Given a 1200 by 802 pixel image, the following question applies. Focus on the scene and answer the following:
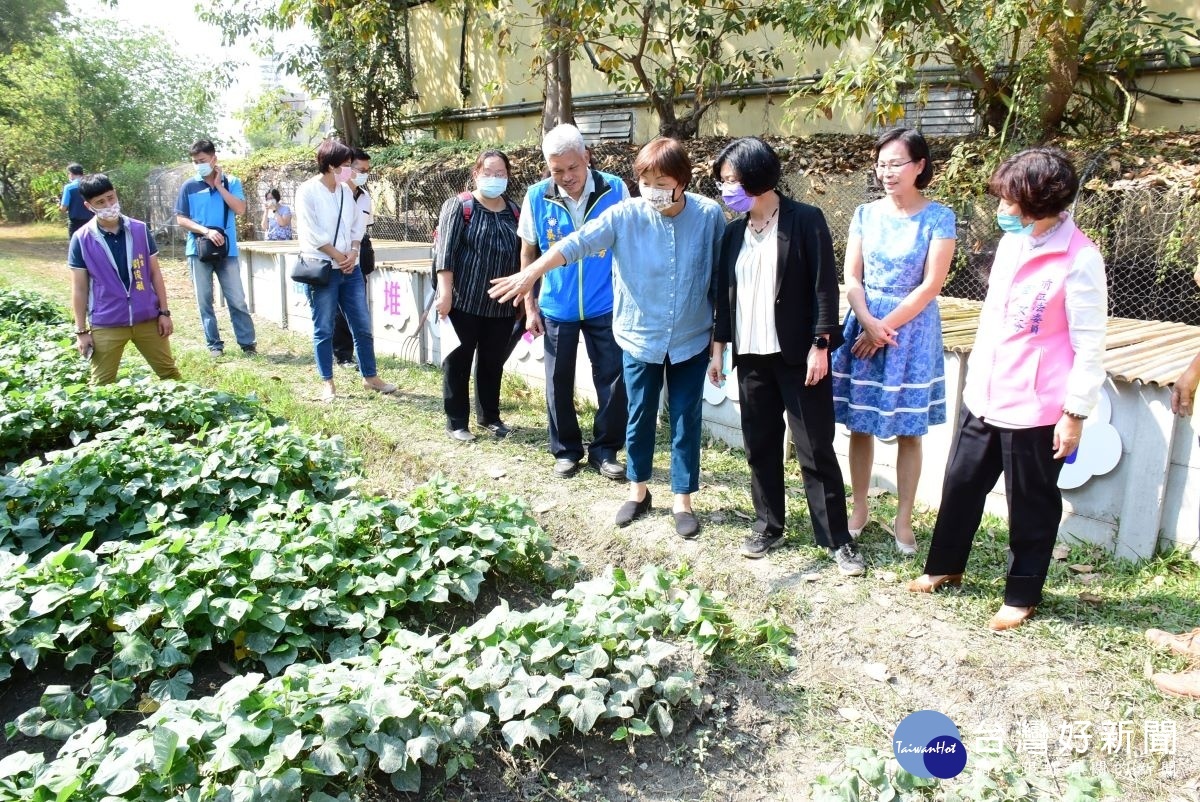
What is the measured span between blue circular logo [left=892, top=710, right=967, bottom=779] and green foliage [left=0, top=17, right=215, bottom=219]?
26.2m

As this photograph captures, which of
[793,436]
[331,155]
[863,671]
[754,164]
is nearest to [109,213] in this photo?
[331,155]

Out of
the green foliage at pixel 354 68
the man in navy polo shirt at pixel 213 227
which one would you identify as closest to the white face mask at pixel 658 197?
the man in navy polo shirt at pixel 213 227

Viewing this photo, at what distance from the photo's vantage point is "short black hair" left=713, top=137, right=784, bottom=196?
3.53m

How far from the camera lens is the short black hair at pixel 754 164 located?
11.6 feet

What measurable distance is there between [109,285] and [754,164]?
4.38m

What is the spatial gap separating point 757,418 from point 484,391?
7.88 feet

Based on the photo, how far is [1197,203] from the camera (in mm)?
5945

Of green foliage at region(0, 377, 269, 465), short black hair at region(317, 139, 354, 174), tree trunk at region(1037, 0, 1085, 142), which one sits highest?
tree trunk at region(1037, 0, 1085, 142)

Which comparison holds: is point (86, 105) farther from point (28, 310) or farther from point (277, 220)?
point (28, 310)

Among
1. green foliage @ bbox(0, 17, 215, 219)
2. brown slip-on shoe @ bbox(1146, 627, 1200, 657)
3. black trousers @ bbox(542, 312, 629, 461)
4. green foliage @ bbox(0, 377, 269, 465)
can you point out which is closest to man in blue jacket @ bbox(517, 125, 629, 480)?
black trousers @ bbox(542, 312, 629, 461)

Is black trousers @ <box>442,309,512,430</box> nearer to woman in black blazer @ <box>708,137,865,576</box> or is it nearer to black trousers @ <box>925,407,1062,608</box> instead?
woman in black blazer @ <box>708,137,865,576</box>

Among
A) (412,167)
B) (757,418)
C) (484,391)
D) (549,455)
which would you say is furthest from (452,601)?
(412,167)

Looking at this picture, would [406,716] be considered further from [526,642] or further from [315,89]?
[315,89]

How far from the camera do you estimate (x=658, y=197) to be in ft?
12.8
